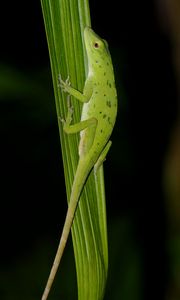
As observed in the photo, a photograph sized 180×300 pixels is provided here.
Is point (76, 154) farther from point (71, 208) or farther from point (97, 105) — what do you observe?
point (97, 105)

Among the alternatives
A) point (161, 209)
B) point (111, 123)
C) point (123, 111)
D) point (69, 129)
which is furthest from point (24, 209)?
point (69, 129)

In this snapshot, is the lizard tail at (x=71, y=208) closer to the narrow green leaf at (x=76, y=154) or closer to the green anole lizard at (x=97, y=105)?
the narrow green leaf at (x=76, y=154)

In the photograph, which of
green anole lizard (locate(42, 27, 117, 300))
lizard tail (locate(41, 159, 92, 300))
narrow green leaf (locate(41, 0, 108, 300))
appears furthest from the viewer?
green anole lizard (locate(42, 27, 117, 300))

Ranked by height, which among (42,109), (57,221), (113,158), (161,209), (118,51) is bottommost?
(161,209)

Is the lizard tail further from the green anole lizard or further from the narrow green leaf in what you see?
the green anole lizard

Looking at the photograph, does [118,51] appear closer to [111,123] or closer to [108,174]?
[108,174]

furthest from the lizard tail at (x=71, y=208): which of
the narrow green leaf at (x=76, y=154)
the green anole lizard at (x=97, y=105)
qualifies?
the green anole lizard at (x=97, y=105)

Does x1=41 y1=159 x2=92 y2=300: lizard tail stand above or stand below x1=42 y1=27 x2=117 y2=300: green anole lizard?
below

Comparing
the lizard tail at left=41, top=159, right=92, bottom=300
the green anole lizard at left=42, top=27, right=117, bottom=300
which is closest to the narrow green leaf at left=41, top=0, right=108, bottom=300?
the lizard tail at left=41, top=159, right=92, bottom=300
